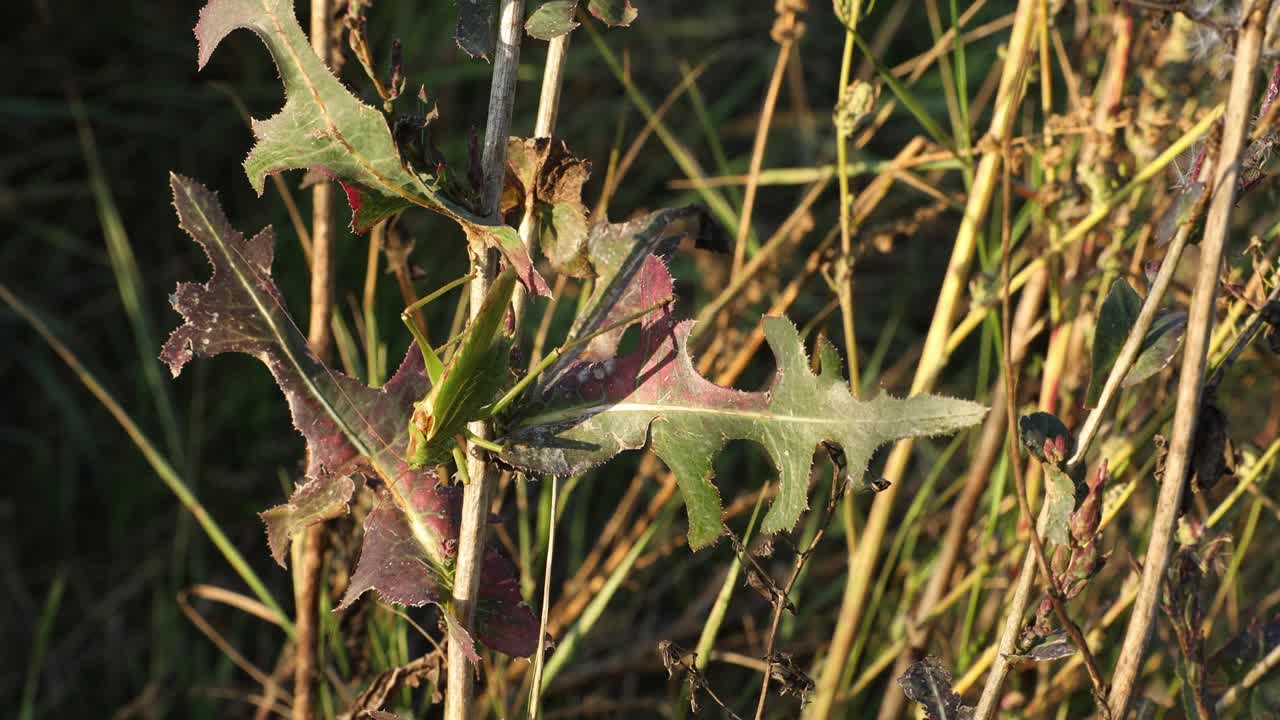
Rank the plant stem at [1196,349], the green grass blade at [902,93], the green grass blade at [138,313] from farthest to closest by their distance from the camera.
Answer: the green grass blade at [138,313] < the green grass blade at [902,93] < the plant stem at [1196,349]

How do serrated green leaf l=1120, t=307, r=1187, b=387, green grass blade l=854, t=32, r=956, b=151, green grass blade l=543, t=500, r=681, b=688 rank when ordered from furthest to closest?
green grass blade l=543, t=500, r=681, b=688
green grass blade l=854, t=32, r=956, b=151
serrated green leaf l=1120, t=307, r=1187, b=387

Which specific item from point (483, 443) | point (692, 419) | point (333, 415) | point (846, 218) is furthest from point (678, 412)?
point (846, 218)

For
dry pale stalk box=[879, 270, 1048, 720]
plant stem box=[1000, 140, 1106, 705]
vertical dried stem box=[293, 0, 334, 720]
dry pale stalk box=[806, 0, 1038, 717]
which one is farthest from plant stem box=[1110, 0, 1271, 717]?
vertical dried stem box=[293, 0, 334, 720]

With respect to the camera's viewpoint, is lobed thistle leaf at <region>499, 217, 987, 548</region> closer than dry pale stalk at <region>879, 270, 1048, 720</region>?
Yes

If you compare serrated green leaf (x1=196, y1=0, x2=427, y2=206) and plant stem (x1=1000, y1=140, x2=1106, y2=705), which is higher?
serrated green leaf (x1=196, y1=0, x2=427, y2=206)

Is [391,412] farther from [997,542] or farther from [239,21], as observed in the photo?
[997,542]

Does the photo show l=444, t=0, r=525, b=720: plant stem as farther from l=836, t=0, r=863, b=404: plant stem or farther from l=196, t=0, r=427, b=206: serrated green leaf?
l=836, t=0, r=863, b=404: plant stem

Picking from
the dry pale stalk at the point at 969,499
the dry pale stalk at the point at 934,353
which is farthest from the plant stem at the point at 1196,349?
the dry pale stalk at the point at 969,499

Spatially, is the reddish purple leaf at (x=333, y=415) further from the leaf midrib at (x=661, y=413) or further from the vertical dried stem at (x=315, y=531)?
the vertical dried stem at (x=315, y=531)
